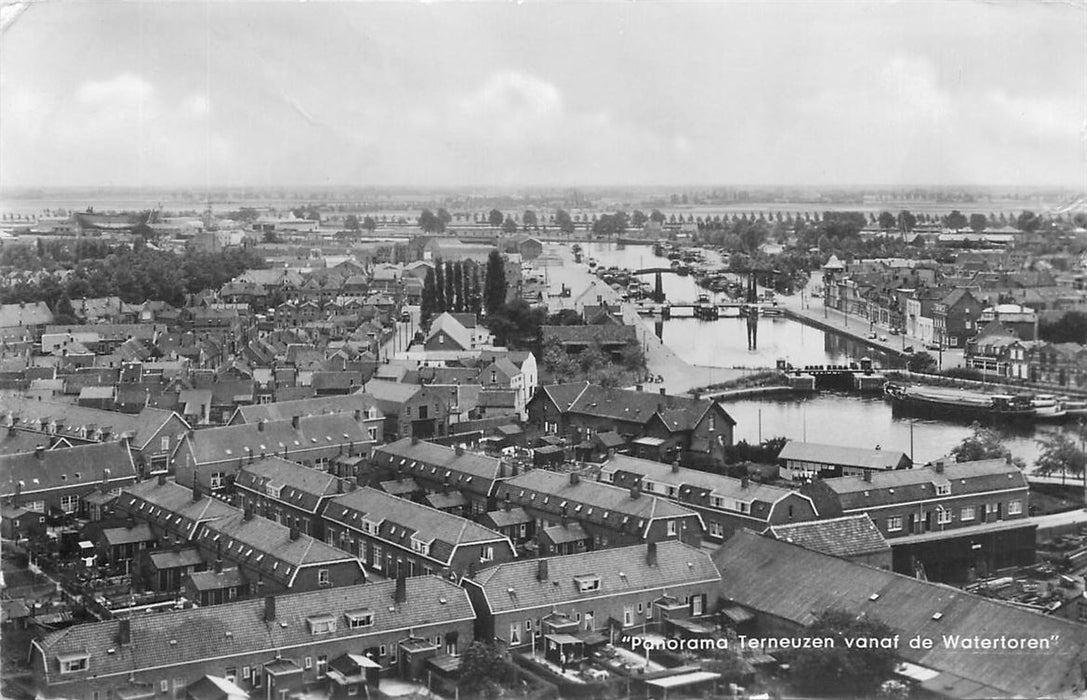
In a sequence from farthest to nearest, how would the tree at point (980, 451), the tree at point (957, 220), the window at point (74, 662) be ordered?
the tree at point (957, 220) → the tree at point (980, 451) → the window at point (74, 662)

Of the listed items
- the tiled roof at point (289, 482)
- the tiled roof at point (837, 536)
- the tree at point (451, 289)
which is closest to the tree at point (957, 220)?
the tree at point (451, 289)

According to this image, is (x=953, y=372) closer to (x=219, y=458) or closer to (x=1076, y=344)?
(x=1076, y=344)

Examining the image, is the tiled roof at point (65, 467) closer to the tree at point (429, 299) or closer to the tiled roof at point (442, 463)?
the tiled roof at point (442, 463)

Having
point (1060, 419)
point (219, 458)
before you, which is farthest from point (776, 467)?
point (219, 458)

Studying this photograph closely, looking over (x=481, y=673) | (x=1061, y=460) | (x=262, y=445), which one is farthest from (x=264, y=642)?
(x=1061, y=460)

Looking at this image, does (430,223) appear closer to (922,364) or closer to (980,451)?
(922,364)

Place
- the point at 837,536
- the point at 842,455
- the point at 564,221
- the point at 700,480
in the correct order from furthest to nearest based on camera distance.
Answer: the point at 564,221 < the point at 842,455 < the point at 700,480 < the point at 837,536
